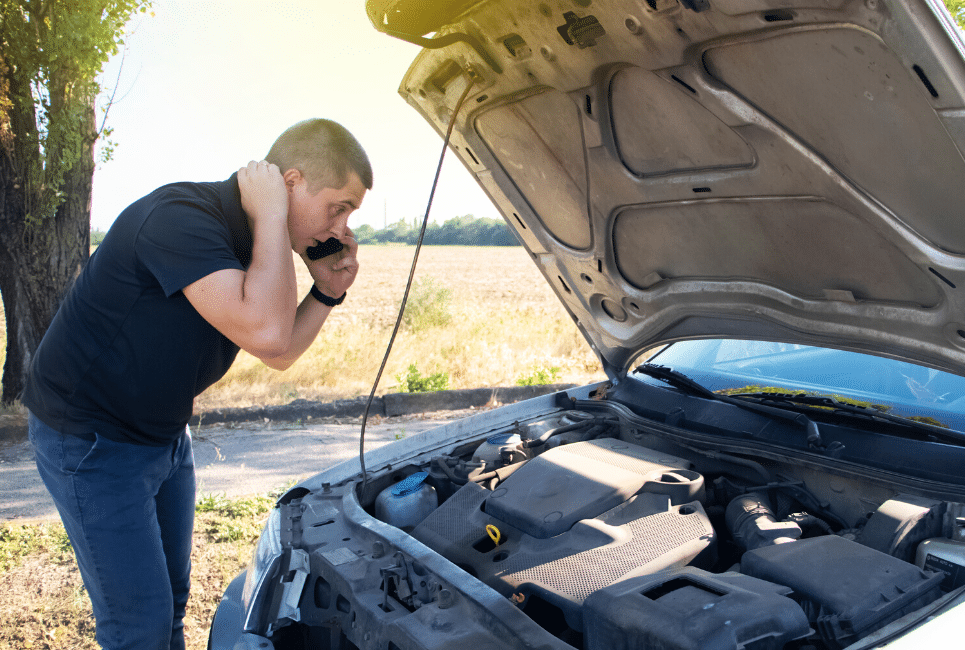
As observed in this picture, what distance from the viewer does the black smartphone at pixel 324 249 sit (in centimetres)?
220

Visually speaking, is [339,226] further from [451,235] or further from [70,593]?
[451,235]

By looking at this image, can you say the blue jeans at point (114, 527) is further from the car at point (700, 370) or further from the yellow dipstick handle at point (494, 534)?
the yellow dipstick handle at point (494, 534)

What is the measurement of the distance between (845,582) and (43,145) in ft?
24.1

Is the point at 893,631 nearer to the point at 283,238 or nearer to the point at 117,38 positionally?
the point at 283,238

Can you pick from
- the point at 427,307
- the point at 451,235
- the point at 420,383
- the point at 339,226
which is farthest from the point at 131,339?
the point at 451,235

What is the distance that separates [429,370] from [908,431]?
22.4ft

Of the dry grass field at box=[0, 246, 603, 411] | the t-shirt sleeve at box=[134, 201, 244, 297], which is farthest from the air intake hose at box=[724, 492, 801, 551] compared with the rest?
the dry grass field at box=[0, 246, 603, 411]

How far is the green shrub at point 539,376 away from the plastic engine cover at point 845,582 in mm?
5913

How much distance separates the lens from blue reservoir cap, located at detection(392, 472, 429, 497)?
7.95 feet

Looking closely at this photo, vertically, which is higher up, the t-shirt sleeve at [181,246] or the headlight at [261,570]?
the t-shirt sleeve at [181,246]

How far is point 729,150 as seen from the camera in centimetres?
202

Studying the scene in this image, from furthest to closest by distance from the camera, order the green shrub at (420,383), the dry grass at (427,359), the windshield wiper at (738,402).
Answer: the dry grass at (427,359) < the green shrub at (420,383) < the windshield wiper at (738,402)

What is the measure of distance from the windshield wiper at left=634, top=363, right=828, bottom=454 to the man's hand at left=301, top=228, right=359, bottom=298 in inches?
56.8

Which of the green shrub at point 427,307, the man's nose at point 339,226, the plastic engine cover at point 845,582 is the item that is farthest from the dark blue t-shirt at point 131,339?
the green shrub at point 427,307
